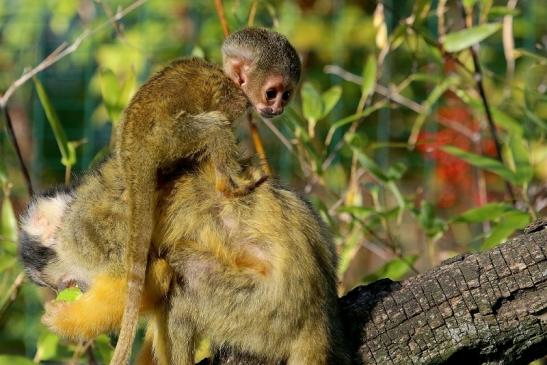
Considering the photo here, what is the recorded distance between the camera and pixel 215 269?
3270 mm

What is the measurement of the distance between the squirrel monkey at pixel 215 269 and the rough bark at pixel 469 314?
0.16 meters

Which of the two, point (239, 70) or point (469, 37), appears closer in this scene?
point (239, 70)

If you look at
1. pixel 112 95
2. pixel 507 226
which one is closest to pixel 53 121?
pixel 112 95

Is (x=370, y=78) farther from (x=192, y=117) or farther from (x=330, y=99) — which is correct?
(x=192, y=117)

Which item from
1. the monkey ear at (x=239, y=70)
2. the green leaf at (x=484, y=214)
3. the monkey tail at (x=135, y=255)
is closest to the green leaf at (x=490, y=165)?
the green leaf at (x=484, y=214)

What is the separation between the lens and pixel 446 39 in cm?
446

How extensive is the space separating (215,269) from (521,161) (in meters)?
1.68

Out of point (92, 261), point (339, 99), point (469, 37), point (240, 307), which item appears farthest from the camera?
point (339, 99)

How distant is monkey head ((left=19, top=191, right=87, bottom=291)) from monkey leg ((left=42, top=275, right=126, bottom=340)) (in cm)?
17

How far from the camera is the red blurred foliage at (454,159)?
644cm

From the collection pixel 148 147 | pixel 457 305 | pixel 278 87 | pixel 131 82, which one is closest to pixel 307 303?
pixel 457 305

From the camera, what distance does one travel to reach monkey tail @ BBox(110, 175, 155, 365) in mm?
3207

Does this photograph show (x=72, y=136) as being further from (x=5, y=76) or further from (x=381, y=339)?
(x=381, y=339)

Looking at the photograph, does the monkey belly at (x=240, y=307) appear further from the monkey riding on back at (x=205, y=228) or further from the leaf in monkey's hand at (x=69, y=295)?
the leaf in monkey's hand at (x=69, y=295)
